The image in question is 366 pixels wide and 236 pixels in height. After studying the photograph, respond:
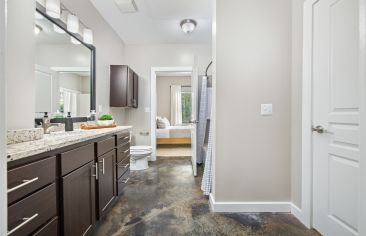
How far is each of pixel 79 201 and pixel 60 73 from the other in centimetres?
145

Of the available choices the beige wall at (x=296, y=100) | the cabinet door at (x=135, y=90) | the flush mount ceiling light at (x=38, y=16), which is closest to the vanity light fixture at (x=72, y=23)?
the flush mount ceiling light at (x=38, y=16)

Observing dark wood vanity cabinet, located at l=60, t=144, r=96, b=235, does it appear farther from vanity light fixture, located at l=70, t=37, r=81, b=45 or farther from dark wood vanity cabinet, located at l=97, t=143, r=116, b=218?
vanity light fixture, located at l=70, t=37, r=81, b=45

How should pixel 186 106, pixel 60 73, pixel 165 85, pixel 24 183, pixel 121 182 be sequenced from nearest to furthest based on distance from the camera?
pixel 24 183
pixel 60 73
pixel 121 182
pixel 165 85
pixel 186 106

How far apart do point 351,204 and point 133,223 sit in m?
1.72

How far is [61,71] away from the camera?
217 cm

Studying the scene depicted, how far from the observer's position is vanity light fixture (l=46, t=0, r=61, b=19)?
1.84 metres

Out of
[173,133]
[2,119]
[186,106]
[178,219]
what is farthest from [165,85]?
[2,119]

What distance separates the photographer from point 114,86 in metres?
3.49

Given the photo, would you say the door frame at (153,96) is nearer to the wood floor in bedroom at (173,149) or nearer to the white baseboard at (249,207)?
the wood floor in bedroom at (173,149)

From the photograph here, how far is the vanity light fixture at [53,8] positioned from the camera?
1838mm

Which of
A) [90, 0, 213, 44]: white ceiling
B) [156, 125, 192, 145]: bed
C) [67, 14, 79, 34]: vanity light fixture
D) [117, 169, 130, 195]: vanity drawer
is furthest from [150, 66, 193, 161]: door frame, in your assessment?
[67, 14, 79, 34]: vanity light fixture

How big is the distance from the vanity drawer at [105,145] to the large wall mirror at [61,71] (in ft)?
2.09

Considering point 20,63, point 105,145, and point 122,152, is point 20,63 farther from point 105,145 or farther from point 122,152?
point 122,152

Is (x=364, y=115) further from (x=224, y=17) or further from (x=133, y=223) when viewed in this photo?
(x=133, y=223)
